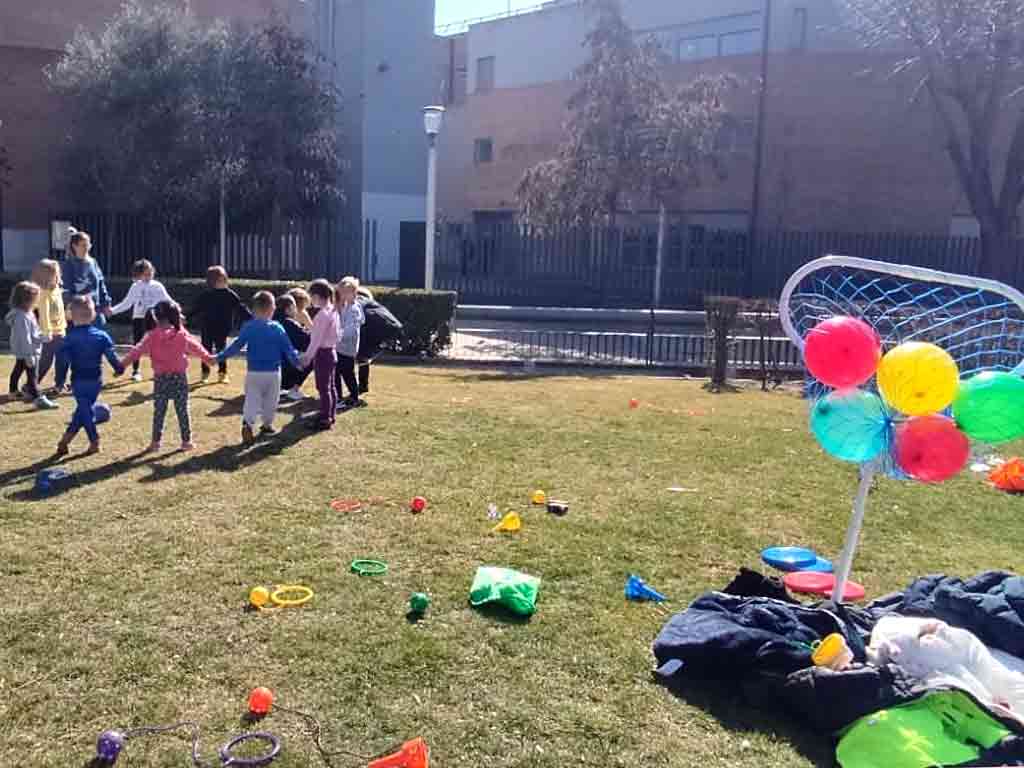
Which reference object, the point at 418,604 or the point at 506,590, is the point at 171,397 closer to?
the point at 418,604

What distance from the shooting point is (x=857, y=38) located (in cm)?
2634

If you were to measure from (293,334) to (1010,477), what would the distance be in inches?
280

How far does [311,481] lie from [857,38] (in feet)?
81.0

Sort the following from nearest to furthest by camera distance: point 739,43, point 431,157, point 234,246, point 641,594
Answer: point 641,594
point 431,157
point 234,246
point 739,43

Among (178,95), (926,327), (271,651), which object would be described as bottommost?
(271,651)

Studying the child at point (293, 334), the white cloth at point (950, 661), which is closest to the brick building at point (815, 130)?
the child at point (293, 334)

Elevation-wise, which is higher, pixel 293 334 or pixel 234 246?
pixel 234 246

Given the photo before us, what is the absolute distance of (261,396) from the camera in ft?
27.1

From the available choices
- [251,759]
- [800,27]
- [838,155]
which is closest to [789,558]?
[251,759]

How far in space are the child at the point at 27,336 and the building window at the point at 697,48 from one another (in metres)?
25.7

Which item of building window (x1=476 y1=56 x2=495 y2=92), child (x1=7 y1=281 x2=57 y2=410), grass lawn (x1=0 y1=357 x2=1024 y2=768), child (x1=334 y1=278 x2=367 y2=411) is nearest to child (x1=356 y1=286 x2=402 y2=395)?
child (x1=334 y1=278 x2=367 y2=411)

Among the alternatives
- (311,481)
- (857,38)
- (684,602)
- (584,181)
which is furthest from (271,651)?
(857,38)

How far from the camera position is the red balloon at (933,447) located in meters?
4.20

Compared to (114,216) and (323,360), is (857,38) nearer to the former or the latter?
(114,216)
